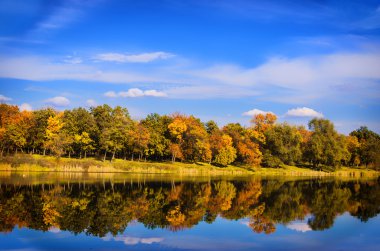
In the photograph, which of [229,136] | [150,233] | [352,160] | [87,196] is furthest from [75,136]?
[352,160]

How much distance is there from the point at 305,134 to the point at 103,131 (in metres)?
73.7

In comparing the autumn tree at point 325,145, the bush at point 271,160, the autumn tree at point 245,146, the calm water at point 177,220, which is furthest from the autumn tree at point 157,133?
the calm water at point 177,220

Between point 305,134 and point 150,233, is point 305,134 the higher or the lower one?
the higher one

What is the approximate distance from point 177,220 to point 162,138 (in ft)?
230

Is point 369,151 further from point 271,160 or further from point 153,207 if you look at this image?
point 153,207

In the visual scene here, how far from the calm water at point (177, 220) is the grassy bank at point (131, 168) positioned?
24387mm

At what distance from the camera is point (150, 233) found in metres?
26.0

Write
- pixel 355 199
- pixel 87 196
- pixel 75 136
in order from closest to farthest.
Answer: pixel 87 196 → pixel 355 199 → pixel 75 136

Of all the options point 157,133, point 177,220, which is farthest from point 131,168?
point 177,220

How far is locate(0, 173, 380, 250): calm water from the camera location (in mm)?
23536

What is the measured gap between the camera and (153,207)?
36.7 metres

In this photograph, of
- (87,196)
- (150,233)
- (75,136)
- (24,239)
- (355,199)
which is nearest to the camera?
(24,239)

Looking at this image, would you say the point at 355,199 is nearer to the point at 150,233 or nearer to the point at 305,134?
the point at 150,233

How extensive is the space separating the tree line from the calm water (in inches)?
1648
